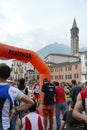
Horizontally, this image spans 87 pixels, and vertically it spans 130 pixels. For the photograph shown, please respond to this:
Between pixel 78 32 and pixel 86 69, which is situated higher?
pixel 78 32

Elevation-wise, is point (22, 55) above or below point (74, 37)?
below

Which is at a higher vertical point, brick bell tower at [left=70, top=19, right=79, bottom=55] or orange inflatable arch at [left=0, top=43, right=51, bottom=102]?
brick bell tower at [left=70, top=19, right=79, bottom=55]

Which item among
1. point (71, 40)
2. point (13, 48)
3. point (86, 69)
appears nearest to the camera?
point (13, 48)

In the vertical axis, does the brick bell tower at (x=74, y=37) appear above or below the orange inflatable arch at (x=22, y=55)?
above

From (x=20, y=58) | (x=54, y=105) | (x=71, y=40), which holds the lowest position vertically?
(x=54, y=105)

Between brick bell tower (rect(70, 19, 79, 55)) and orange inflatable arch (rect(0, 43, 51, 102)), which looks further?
brick bell tower (rect(70, 19, 79, 55))

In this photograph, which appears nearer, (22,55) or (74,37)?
(22,55)

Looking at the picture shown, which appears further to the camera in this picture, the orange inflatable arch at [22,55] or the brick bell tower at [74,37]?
the brick bell tower at [74,37]

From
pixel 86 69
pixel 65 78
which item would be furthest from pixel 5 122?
pixel 65 78

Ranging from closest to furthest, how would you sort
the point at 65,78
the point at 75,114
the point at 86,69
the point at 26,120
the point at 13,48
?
the point at 75,114
the point at 26,120
the point at 13,48
the point at 86,69
the point at 65,78

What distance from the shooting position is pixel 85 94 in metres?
4.19

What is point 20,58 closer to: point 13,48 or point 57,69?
point 13,48

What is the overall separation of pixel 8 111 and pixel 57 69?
316ft

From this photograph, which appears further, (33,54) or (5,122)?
(33,54)
